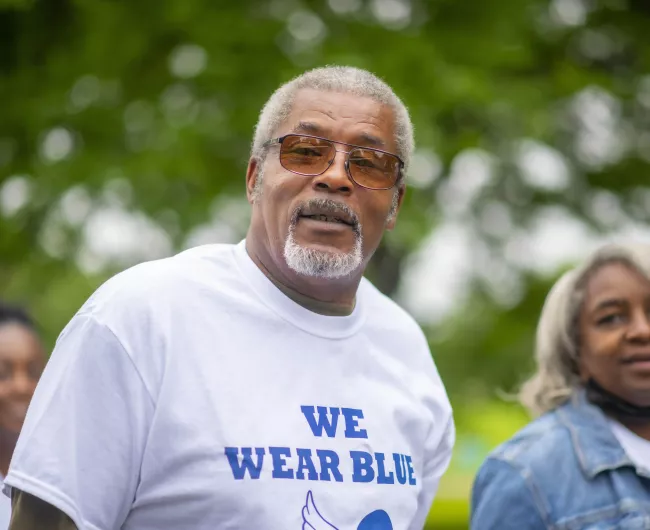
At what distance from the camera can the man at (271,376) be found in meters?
2.35

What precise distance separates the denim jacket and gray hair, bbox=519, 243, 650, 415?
197mm

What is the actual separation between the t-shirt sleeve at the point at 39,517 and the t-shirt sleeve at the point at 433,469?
3.51 feet

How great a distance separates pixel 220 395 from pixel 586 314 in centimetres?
162

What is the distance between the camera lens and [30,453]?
7.55 ft

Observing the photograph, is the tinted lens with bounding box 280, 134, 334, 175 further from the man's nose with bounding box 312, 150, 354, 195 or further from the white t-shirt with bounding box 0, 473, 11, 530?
the white t-shirt with bounding box 0, 473, 11, 530

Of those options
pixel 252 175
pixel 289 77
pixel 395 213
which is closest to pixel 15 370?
pixel 252 175

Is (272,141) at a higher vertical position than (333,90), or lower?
lower

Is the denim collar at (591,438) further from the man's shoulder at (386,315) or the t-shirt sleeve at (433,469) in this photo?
the man's shoulder at (386,315)

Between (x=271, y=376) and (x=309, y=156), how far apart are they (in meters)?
0.60

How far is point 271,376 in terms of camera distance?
8.50 feet

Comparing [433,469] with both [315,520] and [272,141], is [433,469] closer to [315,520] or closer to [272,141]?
[315,520]

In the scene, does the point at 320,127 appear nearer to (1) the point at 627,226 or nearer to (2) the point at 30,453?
(2) the point at 30,453

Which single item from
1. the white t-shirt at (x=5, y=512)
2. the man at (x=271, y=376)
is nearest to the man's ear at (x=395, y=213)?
the man at (x=271, y=376)

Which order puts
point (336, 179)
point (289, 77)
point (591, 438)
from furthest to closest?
1. point (289, 77)
2. point (591, 438)
3. point (336, 179)
